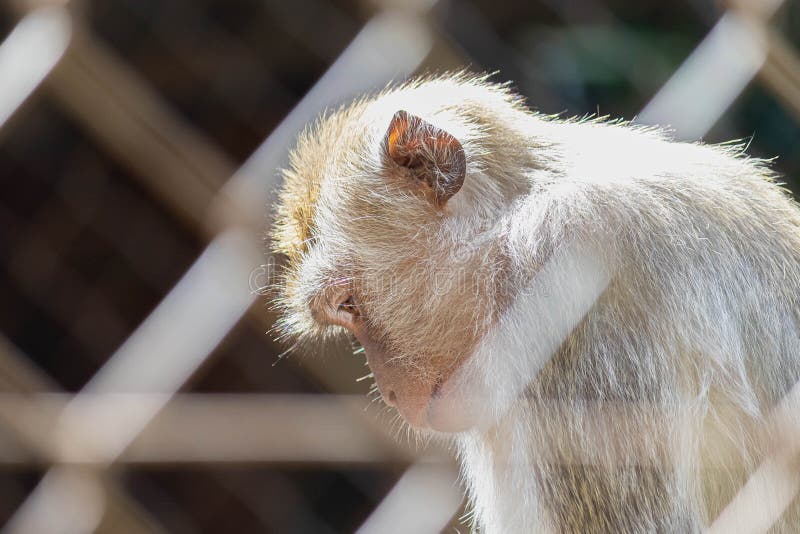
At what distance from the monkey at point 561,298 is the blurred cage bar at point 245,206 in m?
0.13

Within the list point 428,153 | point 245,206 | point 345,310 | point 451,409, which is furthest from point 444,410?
point 245,206

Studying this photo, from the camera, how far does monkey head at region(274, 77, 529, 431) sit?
1.91m

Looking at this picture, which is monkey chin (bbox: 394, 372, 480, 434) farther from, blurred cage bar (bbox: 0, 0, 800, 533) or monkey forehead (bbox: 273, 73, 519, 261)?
monkey forehead (bbox: 273, 73, 519, 261)

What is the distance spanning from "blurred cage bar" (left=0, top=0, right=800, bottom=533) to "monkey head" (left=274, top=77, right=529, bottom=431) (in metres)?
0.14

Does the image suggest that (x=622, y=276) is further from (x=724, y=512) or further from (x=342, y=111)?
(x=342, y=111)

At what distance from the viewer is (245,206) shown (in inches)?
58.3

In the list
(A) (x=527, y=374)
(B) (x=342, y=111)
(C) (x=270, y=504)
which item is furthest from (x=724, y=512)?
(C) (x=270, y=504)

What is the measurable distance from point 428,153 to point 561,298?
333 millimetres

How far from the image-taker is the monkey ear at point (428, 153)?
1.83m

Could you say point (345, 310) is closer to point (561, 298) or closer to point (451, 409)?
point (451, 409)

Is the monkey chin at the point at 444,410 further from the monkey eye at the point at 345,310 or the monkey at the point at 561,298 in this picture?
the monkey eye at the point at 345,310

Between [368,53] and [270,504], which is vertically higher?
[368,53]

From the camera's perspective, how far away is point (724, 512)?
1.89m

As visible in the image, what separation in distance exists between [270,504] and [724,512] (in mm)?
3144
